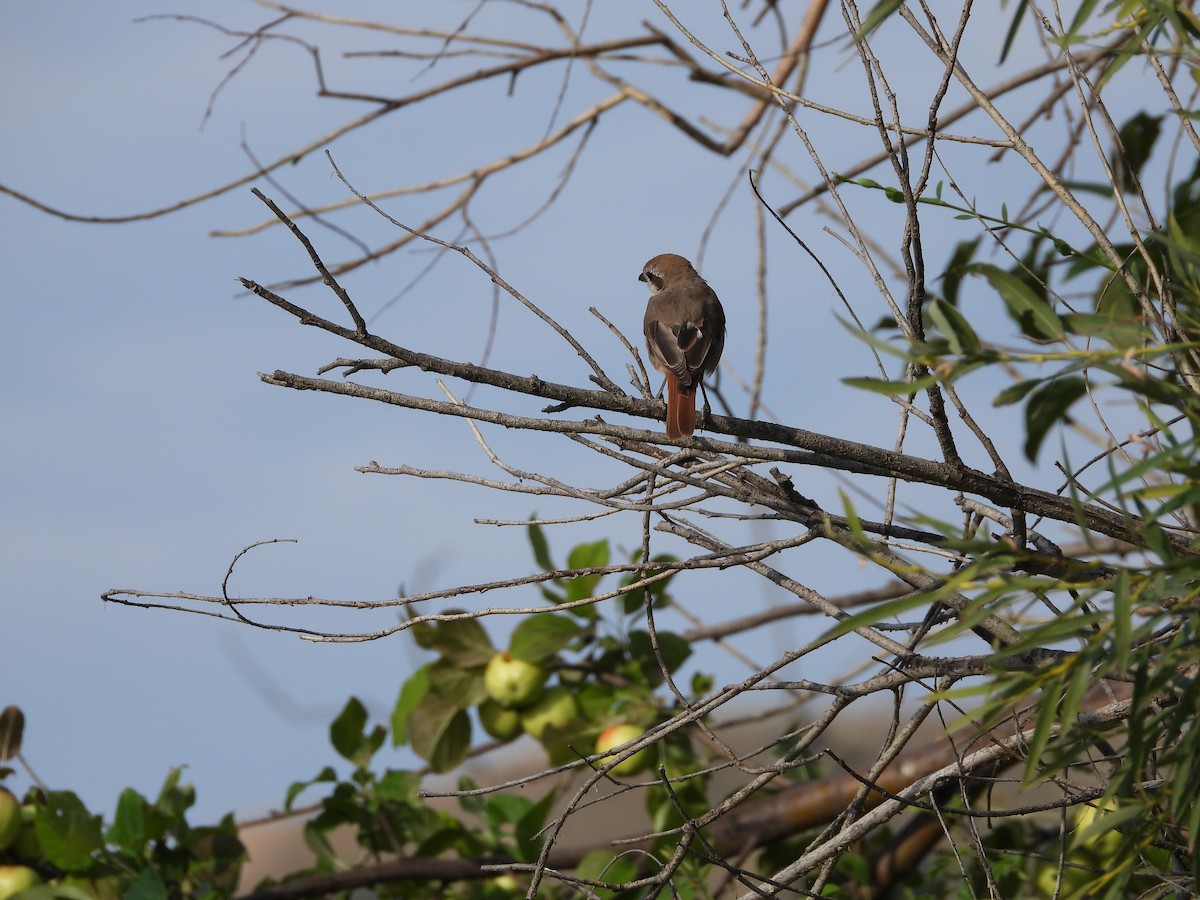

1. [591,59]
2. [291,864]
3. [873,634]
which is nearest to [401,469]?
[873,634]

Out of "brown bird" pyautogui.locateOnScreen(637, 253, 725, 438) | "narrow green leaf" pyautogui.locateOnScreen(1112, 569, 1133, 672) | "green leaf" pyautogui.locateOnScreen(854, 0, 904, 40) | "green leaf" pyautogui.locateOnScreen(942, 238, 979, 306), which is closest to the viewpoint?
"narrow green leaf" pyautogui.locateOnScreen(1112, 569, 1133, 672)

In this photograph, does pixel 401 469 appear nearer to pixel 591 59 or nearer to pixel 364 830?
pixel 364 830

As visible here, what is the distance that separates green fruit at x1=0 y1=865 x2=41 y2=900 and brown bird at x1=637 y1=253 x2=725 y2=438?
2.62 metres

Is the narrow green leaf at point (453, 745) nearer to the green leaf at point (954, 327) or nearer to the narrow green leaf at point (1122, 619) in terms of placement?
the green leaf at point (954, 327)

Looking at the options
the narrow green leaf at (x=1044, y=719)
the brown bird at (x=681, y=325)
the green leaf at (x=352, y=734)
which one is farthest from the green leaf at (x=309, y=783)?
the narrow green leaf at (x=1044, y=719)

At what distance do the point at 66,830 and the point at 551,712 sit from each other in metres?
1.68

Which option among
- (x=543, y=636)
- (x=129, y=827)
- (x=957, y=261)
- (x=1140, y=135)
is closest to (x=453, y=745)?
(x=543, y=636)

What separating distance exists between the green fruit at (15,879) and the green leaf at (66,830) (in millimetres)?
101

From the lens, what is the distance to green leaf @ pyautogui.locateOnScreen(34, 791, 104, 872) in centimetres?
389

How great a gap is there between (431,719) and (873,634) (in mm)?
2558

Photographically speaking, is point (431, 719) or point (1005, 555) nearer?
point (1005, 555)

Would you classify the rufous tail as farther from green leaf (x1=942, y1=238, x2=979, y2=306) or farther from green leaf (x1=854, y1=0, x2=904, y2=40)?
green leaf (x1=942, y1=238, x2=979, y2=306)

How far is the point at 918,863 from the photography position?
4426 millimetres

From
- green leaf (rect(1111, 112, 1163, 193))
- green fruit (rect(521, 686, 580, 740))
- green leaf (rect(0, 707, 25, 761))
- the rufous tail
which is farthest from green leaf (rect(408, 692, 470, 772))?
green leaf (rect(1111, 112, 1163, 193))
